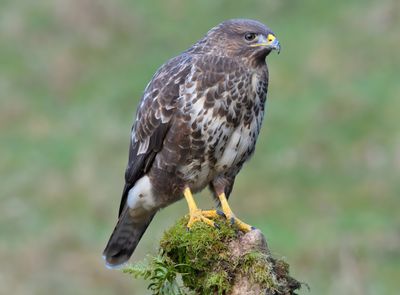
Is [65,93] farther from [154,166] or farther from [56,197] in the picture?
[154,166]

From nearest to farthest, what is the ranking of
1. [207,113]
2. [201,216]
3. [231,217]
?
[201,216], [231,217], [207,113]

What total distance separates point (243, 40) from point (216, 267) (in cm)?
196

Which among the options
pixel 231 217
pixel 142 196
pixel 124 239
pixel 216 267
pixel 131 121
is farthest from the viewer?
pixel 131 121

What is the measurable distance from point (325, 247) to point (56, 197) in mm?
3536

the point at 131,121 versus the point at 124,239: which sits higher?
the point at 131,121

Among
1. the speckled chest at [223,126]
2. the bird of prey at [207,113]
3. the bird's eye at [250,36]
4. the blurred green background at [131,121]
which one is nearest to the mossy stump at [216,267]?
the bird of prey at [207,113]

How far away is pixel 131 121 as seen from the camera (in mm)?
15852

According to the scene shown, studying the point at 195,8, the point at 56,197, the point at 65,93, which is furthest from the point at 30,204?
the point at 195,8

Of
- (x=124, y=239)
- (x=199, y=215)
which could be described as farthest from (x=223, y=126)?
(x=124, y=239)

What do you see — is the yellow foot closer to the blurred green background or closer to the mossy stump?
the mossy stump

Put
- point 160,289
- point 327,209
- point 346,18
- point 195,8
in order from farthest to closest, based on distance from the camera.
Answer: point 195,8, point 346,18, point 327,209, point 160,289

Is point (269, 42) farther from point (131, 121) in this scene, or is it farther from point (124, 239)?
point (131, 121)

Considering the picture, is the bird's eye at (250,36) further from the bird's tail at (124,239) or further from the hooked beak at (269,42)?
the bird's tail at (124,239)

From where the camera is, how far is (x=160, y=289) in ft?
19.5
